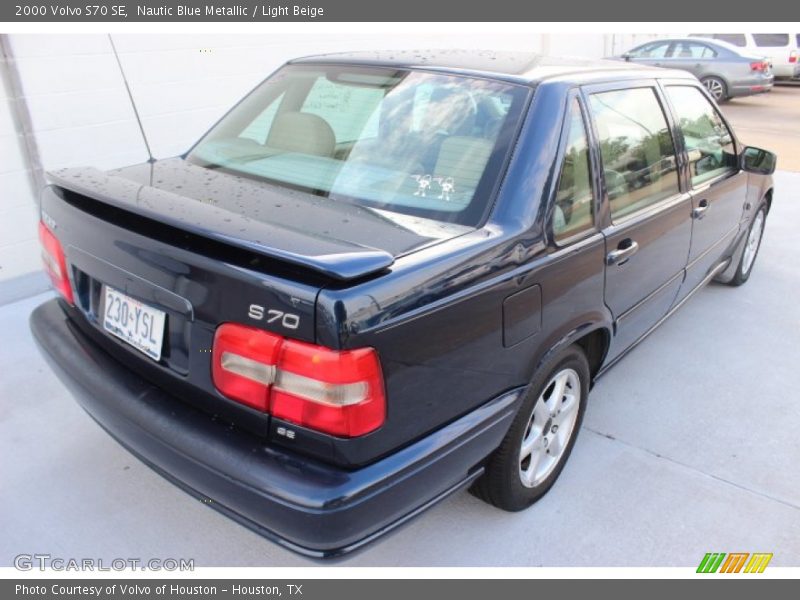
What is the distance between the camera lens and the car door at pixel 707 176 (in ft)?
11.2

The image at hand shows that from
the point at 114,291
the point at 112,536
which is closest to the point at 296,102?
the point at 114,291

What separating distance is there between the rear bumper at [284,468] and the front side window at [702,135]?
2.01m

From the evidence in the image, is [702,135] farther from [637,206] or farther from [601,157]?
[601,157]

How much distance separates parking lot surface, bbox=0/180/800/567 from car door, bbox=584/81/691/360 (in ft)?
1.50

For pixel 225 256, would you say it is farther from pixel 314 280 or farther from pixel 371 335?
pixel 371 335

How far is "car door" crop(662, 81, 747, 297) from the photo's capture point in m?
3.43

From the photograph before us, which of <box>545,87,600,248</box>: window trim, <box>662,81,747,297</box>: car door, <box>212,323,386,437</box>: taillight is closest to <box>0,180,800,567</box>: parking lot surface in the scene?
<box>212,323,386,437</box>: taillight

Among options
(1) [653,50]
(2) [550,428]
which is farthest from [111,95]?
(1) [653,50]

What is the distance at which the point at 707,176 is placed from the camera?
3625mm

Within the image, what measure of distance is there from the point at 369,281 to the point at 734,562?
1.80 m

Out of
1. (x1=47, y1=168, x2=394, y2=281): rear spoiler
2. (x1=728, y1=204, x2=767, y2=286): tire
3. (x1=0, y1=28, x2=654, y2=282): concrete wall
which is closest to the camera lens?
(x1=47, y1=168, x2=394, y2=281): rear spoiler

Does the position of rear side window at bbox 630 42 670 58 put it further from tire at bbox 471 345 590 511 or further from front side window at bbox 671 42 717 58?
tire at bbox 471 345 590 511

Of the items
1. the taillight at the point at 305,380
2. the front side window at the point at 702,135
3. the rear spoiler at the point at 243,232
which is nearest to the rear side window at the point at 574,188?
the rear spoiler at the point at 243,232

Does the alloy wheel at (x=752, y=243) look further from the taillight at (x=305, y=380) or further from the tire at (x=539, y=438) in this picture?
the taillight at (x=305, y=380)
